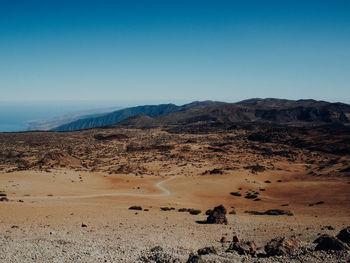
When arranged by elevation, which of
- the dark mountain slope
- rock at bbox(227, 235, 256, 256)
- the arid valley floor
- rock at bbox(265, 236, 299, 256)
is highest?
the dark mountain slope

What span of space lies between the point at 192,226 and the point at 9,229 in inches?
461

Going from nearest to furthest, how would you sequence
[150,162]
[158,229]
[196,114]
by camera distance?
[158,229] < [150,162] < [196,114]

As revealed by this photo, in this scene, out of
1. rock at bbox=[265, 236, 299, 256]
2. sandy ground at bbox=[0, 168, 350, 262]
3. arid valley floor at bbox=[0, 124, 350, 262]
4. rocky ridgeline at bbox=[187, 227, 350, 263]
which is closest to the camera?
→ rocky ridgeline at bbox=[187, 227, 350, 263]

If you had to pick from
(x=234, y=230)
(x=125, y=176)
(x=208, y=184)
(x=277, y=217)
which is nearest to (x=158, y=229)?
(x=234, y=230)

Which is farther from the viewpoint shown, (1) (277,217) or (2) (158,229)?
(1) (277,217)

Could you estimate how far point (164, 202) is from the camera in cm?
2897

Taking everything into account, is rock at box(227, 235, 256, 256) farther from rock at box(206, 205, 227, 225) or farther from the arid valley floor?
rock at box(206, 205, 227, 225)

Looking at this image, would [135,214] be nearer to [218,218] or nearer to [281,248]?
[218,218]

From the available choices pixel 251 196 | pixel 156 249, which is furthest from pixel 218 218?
pixel 251 196

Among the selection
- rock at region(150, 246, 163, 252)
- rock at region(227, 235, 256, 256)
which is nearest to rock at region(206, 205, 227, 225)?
rock at region(227, 235, 256, 256)

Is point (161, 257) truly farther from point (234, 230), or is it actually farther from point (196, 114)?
point (196, 114)

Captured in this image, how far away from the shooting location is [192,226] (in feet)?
60.2

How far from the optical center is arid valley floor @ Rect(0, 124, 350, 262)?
502 inches

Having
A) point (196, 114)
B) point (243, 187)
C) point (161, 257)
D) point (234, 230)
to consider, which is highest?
point (196, 114)
